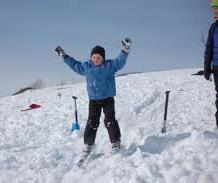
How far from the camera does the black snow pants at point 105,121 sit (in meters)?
8.12

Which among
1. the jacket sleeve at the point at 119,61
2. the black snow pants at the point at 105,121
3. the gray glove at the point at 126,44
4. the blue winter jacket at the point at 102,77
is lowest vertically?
the black snow pants at the point at 105,121

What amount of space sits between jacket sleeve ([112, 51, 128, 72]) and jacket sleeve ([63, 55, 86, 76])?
24.8 inches

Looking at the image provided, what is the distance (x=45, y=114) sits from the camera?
1470cm

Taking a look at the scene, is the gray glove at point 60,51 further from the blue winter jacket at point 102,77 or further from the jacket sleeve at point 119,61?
the jacket sleeve at point 119,61

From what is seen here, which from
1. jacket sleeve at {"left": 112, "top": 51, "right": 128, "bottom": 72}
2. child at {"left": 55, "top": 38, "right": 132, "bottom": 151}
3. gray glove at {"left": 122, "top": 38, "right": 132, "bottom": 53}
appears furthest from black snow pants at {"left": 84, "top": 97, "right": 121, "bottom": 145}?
gray glove at {"left": 122, "top": 38, "right": 132, "bottom": 53}

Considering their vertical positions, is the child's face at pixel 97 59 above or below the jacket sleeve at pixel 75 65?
above

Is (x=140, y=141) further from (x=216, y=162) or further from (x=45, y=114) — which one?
(x=45, y=114)

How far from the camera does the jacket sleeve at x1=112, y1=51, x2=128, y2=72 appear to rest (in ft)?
25.9

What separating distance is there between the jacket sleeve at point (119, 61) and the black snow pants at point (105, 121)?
62 centimetres

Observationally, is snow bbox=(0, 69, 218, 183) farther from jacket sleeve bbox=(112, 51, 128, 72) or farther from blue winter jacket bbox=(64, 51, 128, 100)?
jacket sleeve bbox=(112, 51, 128, 72)

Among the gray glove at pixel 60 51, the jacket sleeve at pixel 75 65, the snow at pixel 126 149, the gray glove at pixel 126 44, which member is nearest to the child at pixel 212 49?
the snow at pixel 126 149

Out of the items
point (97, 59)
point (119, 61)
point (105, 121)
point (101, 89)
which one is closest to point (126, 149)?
point (105, 121)

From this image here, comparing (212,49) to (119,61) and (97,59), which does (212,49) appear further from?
(97,59)

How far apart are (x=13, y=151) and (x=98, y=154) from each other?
2.11 metres
